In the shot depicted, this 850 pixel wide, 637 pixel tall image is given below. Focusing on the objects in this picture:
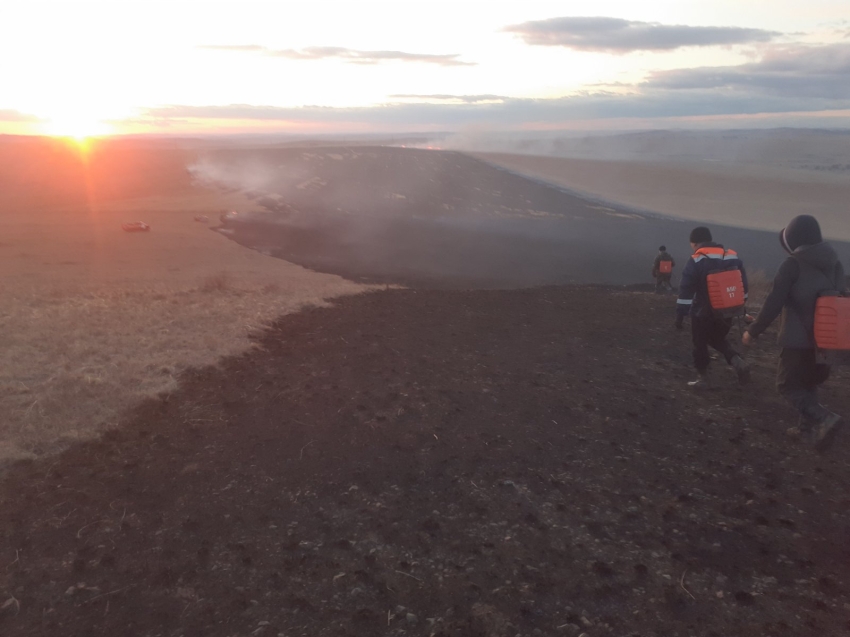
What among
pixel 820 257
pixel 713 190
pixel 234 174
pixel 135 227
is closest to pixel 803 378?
pixel 820 257

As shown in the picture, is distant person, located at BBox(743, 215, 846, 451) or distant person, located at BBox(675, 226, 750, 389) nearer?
distant person, located at BBox(743, 215, 846, 451)

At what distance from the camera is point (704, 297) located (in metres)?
7.29

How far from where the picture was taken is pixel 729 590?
13.2 feet

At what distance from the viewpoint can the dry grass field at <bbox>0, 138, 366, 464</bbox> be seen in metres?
7.07

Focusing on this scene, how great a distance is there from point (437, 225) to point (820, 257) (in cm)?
3574

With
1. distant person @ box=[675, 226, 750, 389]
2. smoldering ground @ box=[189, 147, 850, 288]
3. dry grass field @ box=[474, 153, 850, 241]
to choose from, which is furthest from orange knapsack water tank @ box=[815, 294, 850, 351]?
dry grass field @ box=[474, 153, 850, 241]

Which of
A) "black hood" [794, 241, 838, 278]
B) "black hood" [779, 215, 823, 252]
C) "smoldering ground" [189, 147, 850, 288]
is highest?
"black hood" [779, 215, 823, 252]

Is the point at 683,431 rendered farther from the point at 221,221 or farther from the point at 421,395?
the point at 221,221

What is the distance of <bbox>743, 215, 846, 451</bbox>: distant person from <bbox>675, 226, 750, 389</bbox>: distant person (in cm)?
143

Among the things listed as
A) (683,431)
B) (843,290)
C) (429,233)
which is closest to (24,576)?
(683,431)

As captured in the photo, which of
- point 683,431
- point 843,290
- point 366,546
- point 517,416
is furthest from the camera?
point 517,416

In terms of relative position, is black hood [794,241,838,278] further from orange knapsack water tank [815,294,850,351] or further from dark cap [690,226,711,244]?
dark cap [690,226,711,244]

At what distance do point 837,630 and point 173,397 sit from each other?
21.9 feet

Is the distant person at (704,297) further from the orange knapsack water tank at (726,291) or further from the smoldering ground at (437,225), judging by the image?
the smoldering ground at (437,225)
